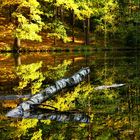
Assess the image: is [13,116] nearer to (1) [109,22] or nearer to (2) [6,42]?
(2) [6,42]

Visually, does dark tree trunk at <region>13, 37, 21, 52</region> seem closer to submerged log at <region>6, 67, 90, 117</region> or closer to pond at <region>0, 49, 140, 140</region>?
submerged log at <region>6, 67, 90, 117</region>

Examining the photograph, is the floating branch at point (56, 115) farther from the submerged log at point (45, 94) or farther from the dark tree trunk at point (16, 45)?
the dark tree trunk at point (16, 45)

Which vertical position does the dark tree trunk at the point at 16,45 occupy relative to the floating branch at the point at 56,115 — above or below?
below

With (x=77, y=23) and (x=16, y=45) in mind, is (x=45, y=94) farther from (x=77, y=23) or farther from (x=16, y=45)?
(x=77, y=23)

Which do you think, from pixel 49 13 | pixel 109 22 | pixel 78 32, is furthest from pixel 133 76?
pixel 78 32

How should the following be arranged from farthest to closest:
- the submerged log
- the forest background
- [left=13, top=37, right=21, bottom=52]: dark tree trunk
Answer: the forest background < [left=13, top=37, right=21, bottom=52]: dark tree trunk < the submerged log

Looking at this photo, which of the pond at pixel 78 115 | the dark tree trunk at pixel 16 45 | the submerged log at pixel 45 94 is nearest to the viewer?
the pond at pixel 78 115

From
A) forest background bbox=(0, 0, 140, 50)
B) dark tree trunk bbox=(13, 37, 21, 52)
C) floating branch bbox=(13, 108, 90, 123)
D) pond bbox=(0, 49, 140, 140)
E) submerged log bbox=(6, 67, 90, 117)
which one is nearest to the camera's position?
pond bbox=(0, 49, 140, 140)

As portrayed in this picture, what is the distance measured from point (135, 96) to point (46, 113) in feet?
15.7

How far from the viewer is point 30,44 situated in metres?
55.2

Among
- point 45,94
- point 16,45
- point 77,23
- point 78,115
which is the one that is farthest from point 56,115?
point 77,23

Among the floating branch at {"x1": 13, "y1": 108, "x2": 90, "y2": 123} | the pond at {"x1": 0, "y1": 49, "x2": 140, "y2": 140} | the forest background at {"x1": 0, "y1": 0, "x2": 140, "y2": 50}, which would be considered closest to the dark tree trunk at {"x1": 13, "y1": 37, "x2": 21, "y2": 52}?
the forest background at {"x1": 0, "y1": 0, "x2": 140, "y2": 50}

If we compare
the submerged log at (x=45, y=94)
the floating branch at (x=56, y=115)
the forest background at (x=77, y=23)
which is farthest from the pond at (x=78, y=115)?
the forest background at (x=77, y=23)

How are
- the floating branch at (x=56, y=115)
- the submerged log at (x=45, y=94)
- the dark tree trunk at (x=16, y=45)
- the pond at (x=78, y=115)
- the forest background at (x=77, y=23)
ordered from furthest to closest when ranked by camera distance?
1. the forest background at (x=77, y=23)
2. the dark tree trunk at (x=16, y=45)
3. the submerged log at (x=45, y=94)
4. the floating branch at (x=56, y=115)
5. the pond at (x=78, y=115)
